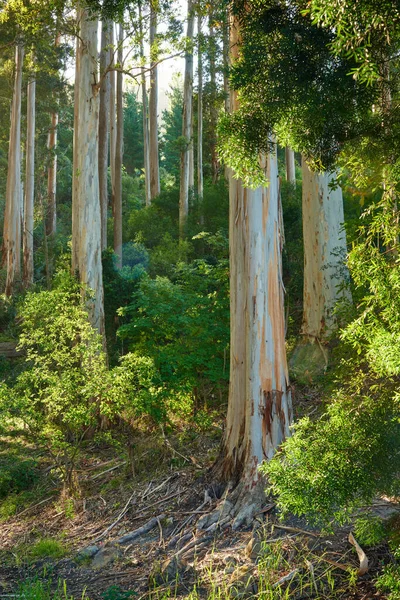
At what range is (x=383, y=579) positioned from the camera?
Result: 12.0ft

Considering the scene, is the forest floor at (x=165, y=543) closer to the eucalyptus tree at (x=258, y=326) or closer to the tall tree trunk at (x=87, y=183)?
the eucalyptus tree at (x=258, y=326)

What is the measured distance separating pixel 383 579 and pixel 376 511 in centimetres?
231

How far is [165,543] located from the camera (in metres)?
6.54

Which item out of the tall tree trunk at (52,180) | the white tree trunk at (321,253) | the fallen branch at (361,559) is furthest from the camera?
the tall tree trunk at (52,180)

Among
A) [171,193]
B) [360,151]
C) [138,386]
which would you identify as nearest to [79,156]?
[138,386]

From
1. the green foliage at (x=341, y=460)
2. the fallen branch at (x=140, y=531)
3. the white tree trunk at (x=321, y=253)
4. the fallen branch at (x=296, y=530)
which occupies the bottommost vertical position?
the fallen branch at (x=140, y=531)

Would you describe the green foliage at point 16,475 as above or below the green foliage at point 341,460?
below

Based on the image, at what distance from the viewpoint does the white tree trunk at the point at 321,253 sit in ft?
34.7

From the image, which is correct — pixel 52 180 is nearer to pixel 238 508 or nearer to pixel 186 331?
pixel 186 331

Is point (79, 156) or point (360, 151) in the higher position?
point (79, 156)

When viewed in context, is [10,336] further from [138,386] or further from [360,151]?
[360,151]

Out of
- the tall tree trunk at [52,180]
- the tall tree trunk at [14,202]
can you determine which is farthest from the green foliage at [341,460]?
the tall tree trunk at [52,180]

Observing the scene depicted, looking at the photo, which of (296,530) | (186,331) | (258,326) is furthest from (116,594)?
(186,331)

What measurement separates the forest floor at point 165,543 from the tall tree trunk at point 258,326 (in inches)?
23.2
